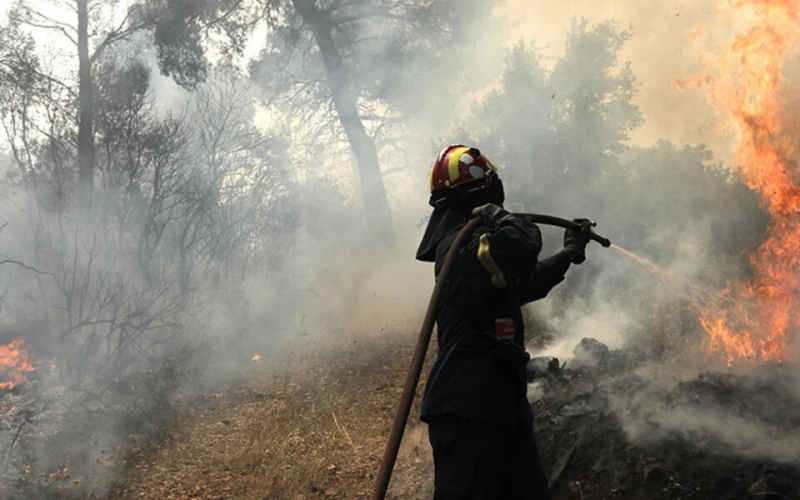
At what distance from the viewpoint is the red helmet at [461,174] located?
299cm

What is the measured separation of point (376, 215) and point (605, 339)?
8.81 meters

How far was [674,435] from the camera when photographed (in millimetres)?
4031

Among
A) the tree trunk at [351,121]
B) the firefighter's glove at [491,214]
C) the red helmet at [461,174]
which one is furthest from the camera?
the tree trunk at [351,121]

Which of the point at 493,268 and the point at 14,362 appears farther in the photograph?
the point at 14,362

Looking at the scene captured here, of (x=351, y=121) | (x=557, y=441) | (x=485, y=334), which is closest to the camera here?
(x=485, y=334)

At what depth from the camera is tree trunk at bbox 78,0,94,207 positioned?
31.0 ft

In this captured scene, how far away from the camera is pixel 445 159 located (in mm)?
3053

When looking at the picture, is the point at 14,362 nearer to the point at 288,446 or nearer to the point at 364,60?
the point at 288,446

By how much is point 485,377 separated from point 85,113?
373 inches

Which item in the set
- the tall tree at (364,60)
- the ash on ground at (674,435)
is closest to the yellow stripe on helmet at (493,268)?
the ash on ground at (674,435)

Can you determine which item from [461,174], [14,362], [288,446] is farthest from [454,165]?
[14,362]

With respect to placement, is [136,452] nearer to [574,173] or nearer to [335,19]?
[574,173]

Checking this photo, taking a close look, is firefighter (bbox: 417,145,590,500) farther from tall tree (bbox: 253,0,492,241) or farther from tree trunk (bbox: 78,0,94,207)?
tall tree (bbox: 253,0,492,241)

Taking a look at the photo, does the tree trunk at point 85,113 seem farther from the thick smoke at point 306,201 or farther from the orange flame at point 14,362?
the orange flame at point 14,362
